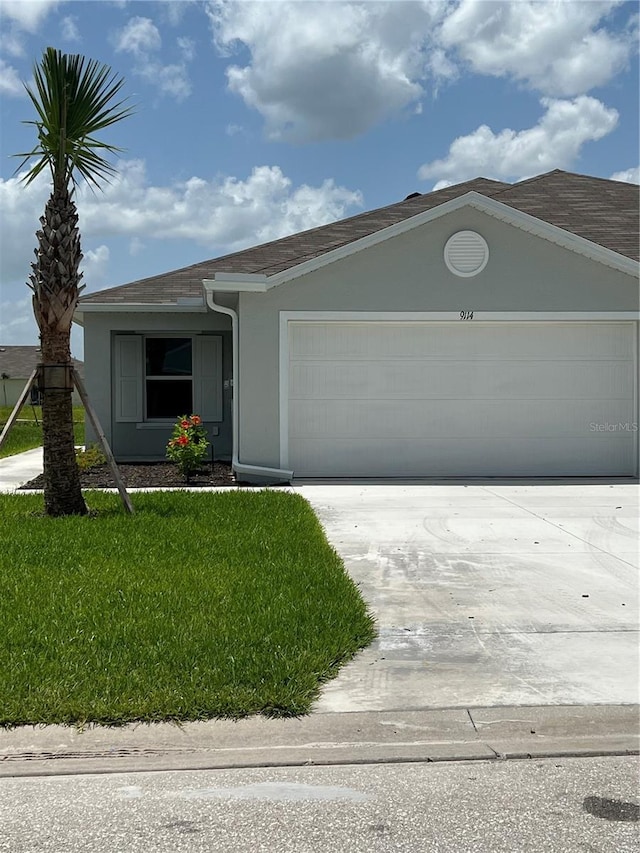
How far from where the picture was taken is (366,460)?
13.1 m

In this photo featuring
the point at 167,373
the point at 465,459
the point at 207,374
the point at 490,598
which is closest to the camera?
the point at 490,598

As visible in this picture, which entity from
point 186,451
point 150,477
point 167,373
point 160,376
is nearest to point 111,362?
point 160,376

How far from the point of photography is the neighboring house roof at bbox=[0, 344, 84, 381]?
177 feet

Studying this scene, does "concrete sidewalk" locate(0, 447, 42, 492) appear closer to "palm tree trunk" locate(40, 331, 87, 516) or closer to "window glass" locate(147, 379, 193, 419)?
"window glass" locate(147, 379, 193, 419)

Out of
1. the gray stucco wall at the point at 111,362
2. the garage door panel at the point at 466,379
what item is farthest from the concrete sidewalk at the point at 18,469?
the garage door panel at the point at 466,379

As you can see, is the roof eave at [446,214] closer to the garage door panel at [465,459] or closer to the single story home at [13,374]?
the garage door panel at [465,459]

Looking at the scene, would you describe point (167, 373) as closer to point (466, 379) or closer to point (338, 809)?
point (466, 379)

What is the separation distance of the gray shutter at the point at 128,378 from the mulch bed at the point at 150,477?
169cm

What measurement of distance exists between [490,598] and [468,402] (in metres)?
7.01

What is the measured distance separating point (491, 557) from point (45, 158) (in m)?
6.60

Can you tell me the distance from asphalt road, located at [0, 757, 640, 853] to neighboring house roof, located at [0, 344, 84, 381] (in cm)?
5013

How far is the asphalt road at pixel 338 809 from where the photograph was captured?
10.4ft

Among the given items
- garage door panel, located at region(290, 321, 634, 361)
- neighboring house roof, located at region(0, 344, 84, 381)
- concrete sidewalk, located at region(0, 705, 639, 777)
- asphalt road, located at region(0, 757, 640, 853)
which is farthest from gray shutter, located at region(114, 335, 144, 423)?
neighboring house roof, located at region(0, 344, 84, 381)

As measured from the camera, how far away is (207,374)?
52.5 feet
